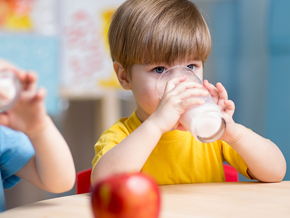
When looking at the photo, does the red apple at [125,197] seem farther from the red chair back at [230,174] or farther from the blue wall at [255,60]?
Answer: the blue wall at [255,60]

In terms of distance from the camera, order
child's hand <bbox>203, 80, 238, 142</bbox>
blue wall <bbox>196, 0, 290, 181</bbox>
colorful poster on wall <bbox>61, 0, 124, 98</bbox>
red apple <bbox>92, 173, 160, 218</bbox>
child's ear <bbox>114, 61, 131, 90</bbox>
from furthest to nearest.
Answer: colorful poster on wall <bbox>61, 0, 124, 98</bbox>, blue wall <bbox>196, 0, 290, 181</bbox>, child's ear <bbox>114, 61, 131, 90</bbox>, child's hand <bbox>203, 80, 238, 142</bbox>, red apple <bbox>92, 173, 160, 218</bbox>

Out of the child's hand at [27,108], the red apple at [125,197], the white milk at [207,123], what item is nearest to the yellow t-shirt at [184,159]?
the white milk at [207,123]

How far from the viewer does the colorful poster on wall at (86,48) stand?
2.10m

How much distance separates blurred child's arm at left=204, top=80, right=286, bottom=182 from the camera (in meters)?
0.77

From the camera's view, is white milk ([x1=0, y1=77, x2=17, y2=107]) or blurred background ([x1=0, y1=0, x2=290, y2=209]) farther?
blurred background ([x1=0, y1=0, x2=290, y2=209])

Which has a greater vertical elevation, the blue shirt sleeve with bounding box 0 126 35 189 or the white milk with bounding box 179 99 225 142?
the white milk with bounding box 179 99 225 142

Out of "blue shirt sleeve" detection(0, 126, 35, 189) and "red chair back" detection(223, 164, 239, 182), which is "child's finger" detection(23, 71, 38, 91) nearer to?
"blue shirt sleeve" detection(0, 126, 35, 189)

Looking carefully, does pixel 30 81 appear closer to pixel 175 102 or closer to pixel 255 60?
pixel 175 102

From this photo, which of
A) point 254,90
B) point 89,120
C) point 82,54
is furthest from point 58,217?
point 89,120

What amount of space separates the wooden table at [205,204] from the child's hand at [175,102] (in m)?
0.15

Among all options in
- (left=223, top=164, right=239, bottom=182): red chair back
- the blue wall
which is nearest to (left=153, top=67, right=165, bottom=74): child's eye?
(left=223, top=164, right=239, bottom=182): red chair back

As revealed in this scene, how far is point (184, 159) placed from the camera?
0.95 m

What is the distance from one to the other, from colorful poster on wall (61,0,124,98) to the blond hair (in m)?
1.22

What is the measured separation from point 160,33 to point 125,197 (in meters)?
0.60
